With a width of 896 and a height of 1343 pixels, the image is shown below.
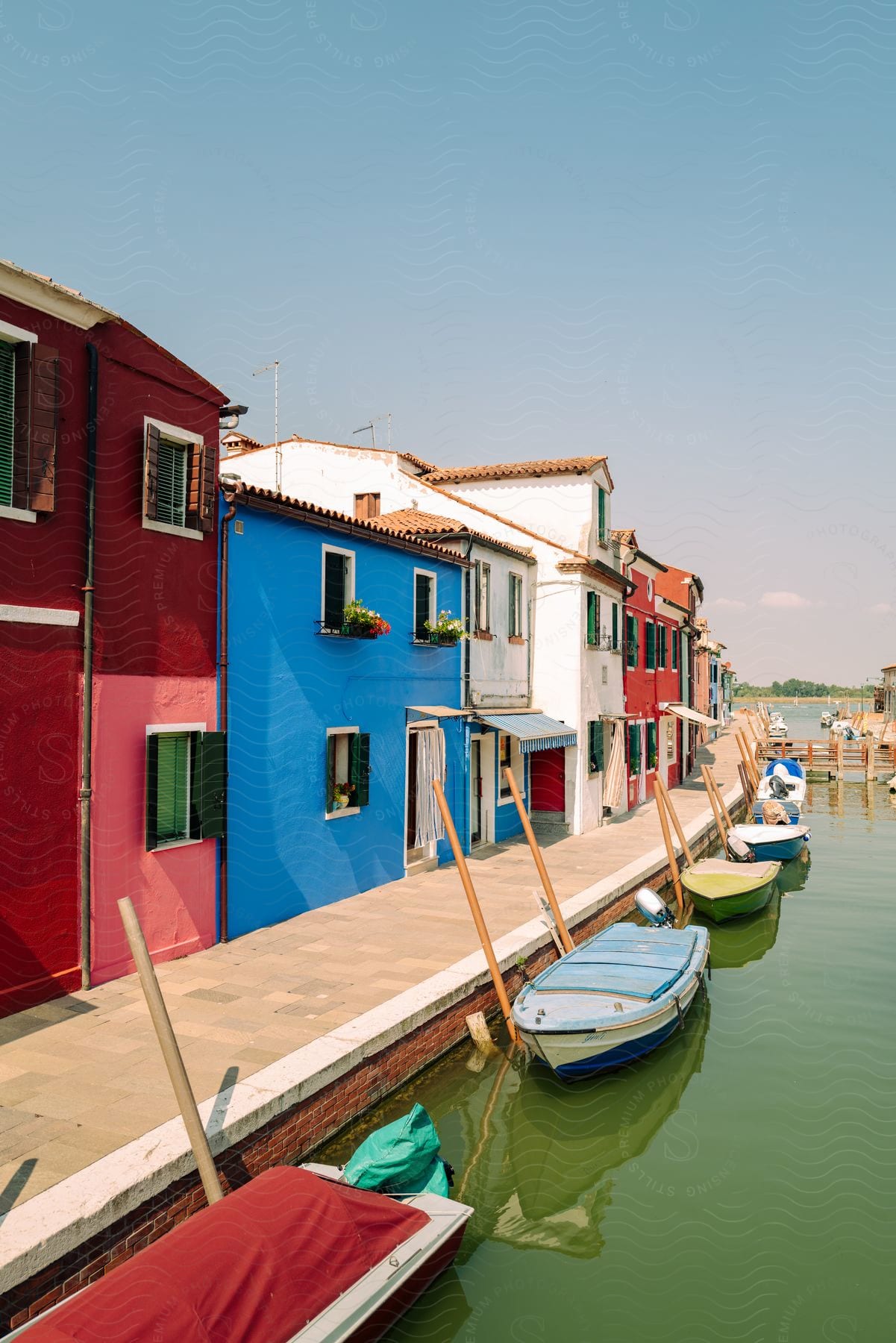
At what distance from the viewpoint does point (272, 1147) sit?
627 cm

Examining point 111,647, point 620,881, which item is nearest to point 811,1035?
point 620,881

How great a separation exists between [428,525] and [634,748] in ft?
37.2

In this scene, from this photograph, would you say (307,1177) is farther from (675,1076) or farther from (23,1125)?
(675,1076)

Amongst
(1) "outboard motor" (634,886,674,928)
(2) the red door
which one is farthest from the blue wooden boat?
(1) "outboard motor" (634,886,674,928)

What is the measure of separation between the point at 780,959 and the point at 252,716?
927cm

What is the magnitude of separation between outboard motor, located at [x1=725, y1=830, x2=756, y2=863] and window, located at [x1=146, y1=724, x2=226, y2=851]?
12.4 m

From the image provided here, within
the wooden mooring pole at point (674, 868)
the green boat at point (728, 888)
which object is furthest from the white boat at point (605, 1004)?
the wooden mooring pole at point (674, 868)

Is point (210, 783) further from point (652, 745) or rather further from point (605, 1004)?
point (652, 745)

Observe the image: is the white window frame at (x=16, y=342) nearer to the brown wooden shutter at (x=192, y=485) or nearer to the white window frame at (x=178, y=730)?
the brown wooden shutter at (x=192, y=485)

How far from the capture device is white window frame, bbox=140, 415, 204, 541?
9.10 metres

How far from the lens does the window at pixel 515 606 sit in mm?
18359

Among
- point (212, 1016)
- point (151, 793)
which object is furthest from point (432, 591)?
point (212, 1016)

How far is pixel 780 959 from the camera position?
549 inches

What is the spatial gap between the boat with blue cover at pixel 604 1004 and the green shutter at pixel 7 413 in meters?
6.93
